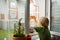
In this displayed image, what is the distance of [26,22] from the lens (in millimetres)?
2400

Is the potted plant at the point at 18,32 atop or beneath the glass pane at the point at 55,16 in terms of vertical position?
beneath

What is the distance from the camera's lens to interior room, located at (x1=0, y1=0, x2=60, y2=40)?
7.25 feet

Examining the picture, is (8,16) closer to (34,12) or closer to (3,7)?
(3,7)

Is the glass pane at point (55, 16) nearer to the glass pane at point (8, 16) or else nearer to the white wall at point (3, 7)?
the glass pane at point (8, 16)

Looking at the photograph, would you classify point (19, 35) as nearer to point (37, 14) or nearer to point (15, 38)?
point (15, 38)

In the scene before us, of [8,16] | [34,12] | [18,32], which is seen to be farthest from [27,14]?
[18,32]

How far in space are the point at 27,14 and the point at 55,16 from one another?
51 centimetres

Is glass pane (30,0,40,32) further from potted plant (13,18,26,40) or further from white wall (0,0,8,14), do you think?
white wall (0,0,8,14)

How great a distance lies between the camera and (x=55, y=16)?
2.48 meters

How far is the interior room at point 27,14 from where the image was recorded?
2.21 meters

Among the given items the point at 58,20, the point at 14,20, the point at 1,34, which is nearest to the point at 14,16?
the point at 14,20

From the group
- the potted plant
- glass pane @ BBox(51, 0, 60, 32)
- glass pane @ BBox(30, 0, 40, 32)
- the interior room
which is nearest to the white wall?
the interior room

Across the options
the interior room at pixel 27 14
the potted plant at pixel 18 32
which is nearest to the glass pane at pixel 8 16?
the interior room at pixel 27 14

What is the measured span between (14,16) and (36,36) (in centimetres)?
54
